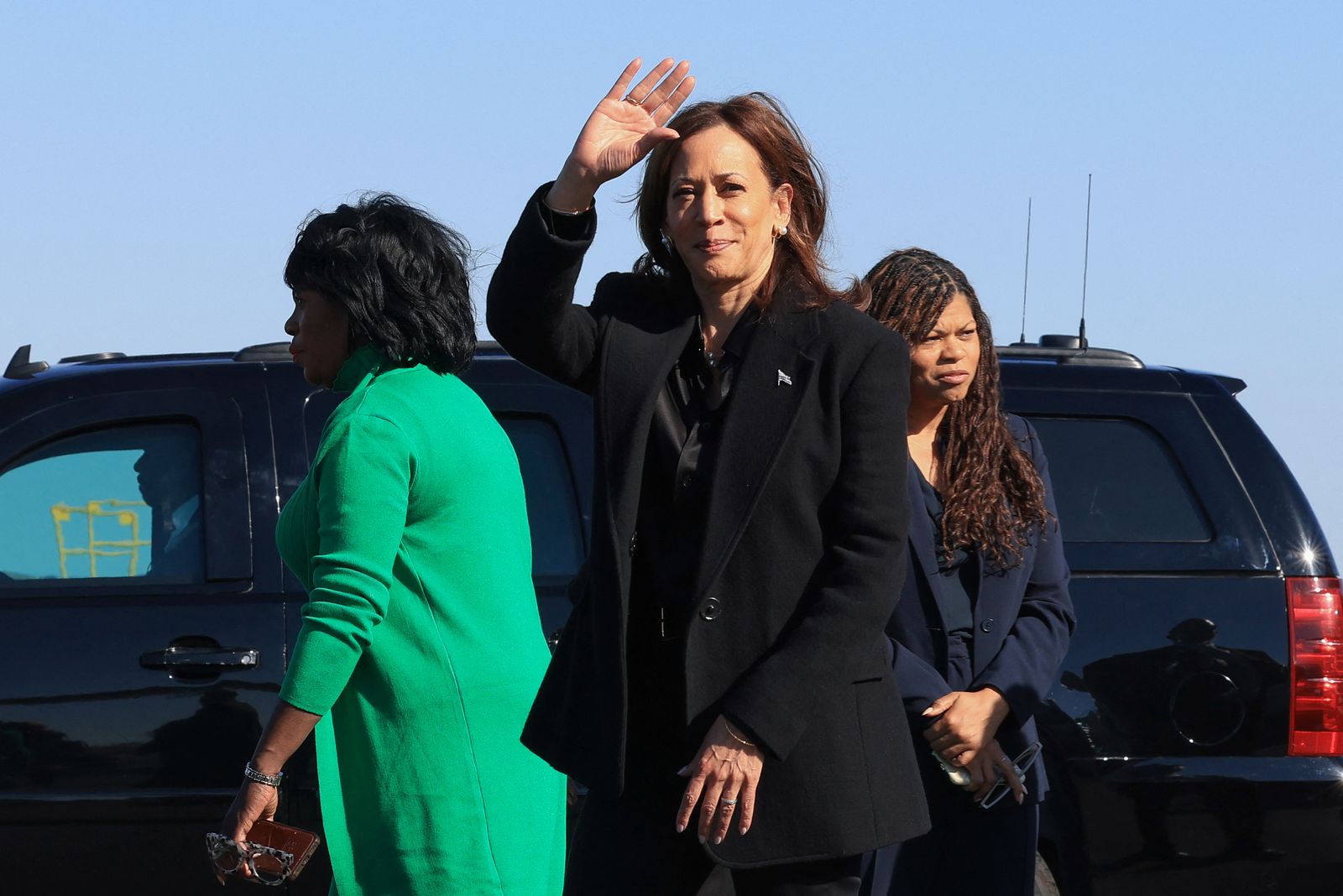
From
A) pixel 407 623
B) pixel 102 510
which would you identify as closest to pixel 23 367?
pixel 102 510

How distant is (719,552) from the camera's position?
2639 mm

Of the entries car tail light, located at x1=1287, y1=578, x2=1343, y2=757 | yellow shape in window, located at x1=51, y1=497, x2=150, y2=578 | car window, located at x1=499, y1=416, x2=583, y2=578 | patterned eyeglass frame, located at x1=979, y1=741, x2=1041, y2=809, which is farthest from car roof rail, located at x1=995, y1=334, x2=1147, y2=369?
yellow shape in window, located at x1=51, y1=497, x2=150, y2=578

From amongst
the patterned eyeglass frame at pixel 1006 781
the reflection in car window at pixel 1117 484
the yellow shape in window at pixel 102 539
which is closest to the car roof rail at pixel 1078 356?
the reflection in car window at pixel 1117 484

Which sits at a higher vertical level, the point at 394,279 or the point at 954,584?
the point at 394,279

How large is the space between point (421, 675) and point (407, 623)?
9cm

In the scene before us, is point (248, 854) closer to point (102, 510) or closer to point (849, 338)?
point (849, 338)

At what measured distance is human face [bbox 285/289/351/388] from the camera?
11.1ft

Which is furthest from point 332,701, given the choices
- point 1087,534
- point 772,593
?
point 1087,534

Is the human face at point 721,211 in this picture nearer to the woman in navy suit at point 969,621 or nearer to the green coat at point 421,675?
the green coat at point 421,675

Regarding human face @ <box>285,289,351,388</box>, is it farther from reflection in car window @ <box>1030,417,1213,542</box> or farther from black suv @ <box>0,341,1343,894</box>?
reflection in car window @ <box>1030,417,1213,542</box>

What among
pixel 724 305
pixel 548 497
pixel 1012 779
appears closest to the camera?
pixel 724 305

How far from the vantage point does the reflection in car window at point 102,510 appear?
15.7 ft

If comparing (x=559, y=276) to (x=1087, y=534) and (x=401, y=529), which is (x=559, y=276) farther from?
(x=1087, y=534)

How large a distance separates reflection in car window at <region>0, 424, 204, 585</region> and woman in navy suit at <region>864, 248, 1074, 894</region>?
6.77 feet
